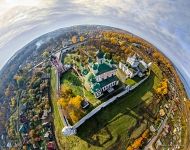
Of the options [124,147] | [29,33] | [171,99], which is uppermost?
[29,33]

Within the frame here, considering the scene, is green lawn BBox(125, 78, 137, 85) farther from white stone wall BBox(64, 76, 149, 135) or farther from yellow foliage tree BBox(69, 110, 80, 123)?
yellow foliage tree BBox(69, 110, 80, 123)

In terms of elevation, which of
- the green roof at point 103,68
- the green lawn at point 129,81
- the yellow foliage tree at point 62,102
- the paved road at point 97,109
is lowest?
the paved road at point 97,109

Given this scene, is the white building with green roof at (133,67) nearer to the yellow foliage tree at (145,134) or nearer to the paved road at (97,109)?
the paved road at (97,109)

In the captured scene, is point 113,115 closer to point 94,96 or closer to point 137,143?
point 94,96

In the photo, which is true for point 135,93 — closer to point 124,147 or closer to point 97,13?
point 124,147

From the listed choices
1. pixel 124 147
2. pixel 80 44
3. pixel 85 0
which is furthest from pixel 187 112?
pixel 85 0

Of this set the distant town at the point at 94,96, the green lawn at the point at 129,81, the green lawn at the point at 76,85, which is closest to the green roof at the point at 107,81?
the distant town at the point at 94,96

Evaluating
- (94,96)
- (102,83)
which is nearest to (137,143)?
(94,96)

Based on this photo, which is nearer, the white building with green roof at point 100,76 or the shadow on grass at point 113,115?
the shadow on grass at point 113,115
